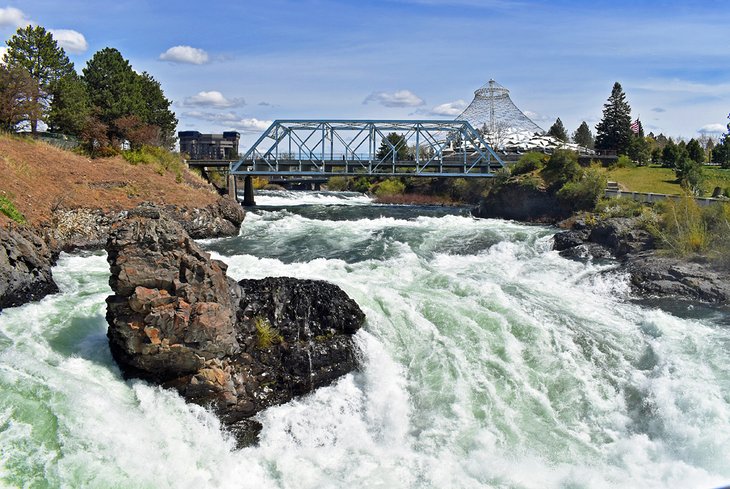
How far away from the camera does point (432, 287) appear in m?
18.1

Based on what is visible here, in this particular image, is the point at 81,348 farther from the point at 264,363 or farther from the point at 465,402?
the point at 465,402

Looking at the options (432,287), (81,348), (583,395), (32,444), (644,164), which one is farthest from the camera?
(644,164)

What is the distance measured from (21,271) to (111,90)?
31.1 meters

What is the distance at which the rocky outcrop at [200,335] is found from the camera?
11016mm

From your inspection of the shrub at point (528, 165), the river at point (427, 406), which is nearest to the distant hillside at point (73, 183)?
the river at point (427, 406)

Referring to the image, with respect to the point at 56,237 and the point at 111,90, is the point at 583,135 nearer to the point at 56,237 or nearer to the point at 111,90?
the point at 111,90

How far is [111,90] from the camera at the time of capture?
1682 inches

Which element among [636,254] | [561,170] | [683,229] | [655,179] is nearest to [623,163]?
[655,179]

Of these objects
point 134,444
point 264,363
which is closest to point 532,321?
point 264,363

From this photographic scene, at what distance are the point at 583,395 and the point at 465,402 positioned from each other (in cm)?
265

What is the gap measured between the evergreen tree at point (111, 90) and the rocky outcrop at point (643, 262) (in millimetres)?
30544

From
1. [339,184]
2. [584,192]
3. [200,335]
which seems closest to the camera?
[200,335]

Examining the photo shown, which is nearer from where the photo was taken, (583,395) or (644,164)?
(583,395)

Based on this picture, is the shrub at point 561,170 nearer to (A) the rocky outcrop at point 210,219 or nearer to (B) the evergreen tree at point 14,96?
(A) the rocky outcrop at point 210,219
